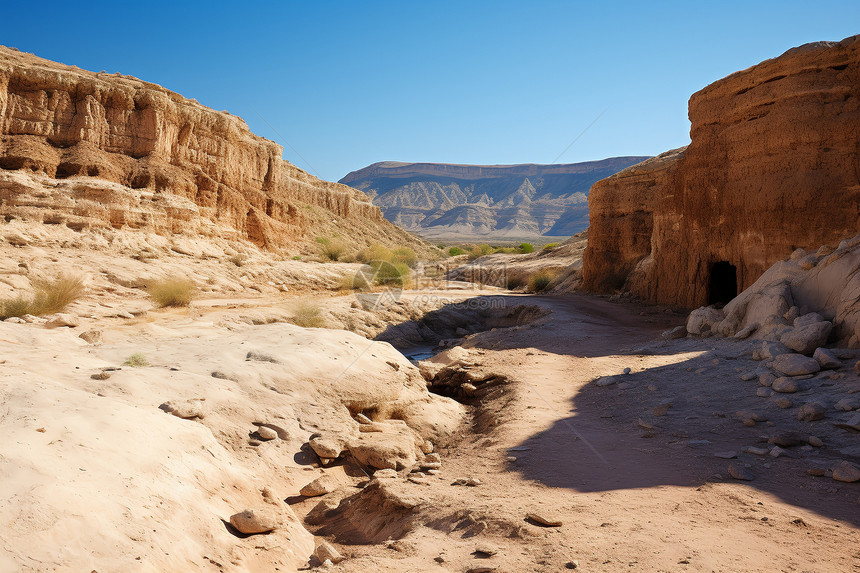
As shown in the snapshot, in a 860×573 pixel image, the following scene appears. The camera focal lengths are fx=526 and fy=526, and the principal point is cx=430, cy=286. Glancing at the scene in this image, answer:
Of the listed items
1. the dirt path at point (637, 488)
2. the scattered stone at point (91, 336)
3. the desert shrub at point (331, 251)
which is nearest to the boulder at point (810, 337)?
the dirt path at point (637, 488)

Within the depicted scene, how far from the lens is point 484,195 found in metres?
144

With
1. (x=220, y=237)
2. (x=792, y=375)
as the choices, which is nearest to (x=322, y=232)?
(x=220, y=237)

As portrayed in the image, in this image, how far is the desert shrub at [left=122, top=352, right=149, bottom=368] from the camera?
21.1ft

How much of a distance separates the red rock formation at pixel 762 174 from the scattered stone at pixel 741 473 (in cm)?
906

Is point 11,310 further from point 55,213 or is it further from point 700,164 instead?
point 700,164

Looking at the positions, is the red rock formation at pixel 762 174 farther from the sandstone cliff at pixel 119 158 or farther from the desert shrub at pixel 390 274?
the sandstone cliff at pixel 119 158

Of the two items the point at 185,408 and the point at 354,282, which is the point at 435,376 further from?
the point at 354,282

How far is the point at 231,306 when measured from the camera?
1456 cm

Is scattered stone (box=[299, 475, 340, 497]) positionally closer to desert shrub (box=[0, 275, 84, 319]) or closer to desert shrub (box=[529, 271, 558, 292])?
desert shrub (box=[0, 275, 84, 319])

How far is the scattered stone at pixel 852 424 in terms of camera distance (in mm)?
5109

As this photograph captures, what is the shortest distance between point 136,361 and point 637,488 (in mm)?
5856

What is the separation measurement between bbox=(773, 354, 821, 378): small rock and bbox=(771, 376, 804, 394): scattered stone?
212 mm

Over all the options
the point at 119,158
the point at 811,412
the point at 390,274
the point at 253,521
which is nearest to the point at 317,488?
the point at 253,521

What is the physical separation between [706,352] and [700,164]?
7.78 m
